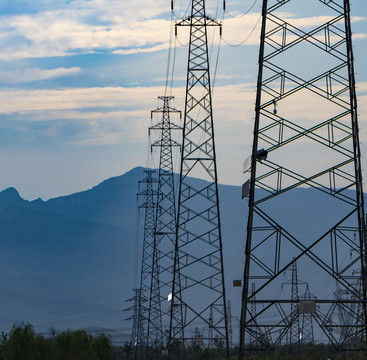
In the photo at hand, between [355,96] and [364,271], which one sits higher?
[355,96]

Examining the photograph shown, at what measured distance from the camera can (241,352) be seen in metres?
26.4

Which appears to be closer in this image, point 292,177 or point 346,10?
point 292,177

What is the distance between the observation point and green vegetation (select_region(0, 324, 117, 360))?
45.1 metres

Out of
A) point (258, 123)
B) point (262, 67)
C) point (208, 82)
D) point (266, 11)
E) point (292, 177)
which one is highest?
point (208, 82)

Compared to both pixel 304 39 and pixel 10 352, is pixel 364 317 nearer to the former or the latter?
pixel 304 39

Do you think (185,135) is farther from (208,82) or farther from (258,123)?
(258,123)

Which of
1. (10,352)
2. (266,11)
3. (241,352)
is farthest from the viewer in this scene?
(10,352)

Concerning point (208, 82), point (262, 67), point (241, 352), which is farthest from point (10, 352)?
point (262, 67)

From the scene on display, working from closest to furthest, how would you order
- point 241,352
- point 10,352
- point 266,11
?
1. point 241,352
2. point 266,11
3. point 10,352

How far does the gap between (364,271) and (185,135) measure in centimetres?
2106

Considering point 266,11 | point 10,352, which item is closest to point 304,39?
point 266,11

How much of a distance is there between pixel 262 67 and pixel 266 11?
2.31 meters

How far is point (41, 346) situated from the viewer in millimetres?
46250

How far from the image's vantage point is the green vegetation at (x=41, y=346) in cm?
4509
